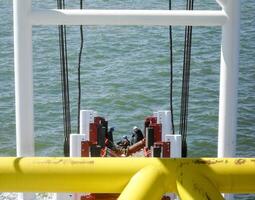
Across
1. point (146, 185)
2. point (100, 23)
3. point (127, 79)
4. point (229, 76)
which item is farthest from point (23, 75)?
point (127, 79)

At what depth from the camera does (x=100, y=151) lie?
146 inches

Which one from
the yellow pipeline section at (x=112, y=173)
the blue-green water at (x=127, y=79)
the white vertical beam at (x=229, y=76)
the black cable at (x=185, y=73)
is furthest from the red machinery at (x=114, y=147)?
the blue-green water at (x=127, y=79)

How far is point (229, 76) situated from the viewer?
3.21 m

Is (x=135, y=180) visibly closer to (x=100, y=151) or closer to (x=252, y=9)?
(x=100, y=151)

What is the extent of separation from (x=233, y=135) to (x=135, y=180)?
116cm

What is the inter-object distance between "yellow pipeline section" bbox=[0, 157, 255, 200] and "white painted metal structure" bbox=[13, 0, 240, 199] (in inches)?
34.0

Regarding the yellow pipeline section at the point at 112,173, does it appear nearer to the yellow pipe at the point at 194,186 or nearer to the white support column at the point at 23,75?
the yellow pipe at the point at 194,186

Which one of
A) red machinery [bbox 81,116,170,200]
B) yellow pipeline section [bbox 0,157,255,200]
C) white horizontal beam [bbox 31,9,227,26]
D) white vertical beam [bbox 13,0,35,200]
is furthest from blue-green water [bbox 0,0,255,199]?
yellow pipeline section [bbox 0,157,255,200]

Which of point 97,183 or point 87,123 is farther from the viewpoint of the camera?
point 87,123

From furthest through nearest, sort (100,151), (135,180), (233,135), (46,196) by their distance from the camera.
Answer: (46,196) → (100,151) → (233,135) → (135,180)

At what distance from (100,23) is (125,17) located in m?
0.12

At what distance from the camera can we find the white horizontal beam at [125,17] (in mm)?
3051

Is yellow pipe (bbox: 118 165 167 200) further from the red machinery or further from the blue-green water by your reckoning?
the blue-green water

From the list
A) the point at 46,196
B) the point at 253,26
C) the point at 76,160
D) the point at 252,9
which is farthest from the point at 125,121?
the point at 76,160
